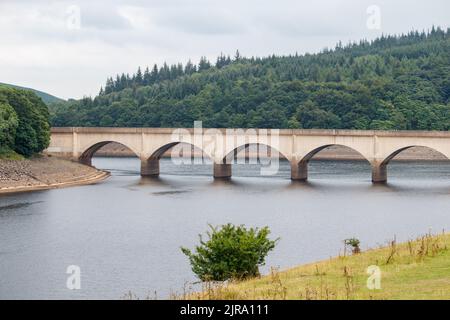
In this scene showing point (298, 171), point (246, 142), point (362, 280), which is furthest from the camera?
point (246, 142)

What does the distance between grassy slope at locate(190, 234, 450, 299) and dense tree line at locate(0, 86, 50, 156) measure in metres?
68.2

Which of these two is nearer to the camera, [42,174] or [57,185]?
[57,185]

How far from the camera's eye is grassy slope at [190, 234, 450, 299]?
26.7 metres

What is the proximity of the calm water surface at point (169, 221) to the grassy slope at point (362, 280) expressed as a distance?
957 cm

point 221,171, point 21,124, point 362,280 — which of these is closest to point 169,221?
point 362,280

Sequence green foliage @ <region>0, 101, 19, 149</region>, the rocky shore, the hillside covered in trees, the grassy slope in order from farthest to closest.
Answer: the hillside covered in trees
green foliage @ <region>0, 101, 19, 149</region>
the rocky shore
the grassy slope

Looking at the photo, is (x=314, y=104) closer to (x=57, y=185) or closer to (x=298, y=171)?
(x=298, y=171)

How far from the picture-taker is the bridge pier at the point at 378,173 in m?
99.9

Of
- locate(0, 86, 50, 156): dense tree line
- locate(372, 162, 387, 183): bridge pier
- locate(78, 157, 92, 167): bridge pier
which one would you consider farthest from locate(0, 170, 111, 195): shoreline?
locate(372, 162, 387, 183): bridge pier

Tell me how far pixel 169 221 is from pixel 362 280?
1423 inches

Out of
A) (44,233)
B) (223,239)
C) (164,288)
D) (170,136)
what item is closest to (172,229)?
(44,233)

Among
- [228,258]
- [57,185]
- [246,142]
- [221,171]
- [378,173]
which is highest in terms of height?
[246,142]

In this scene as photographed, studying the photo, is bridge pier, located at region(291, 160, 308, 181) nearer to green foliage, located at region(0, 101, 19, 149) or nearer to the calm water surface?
the calm water surface

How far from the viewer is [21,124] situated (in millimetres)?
101938
